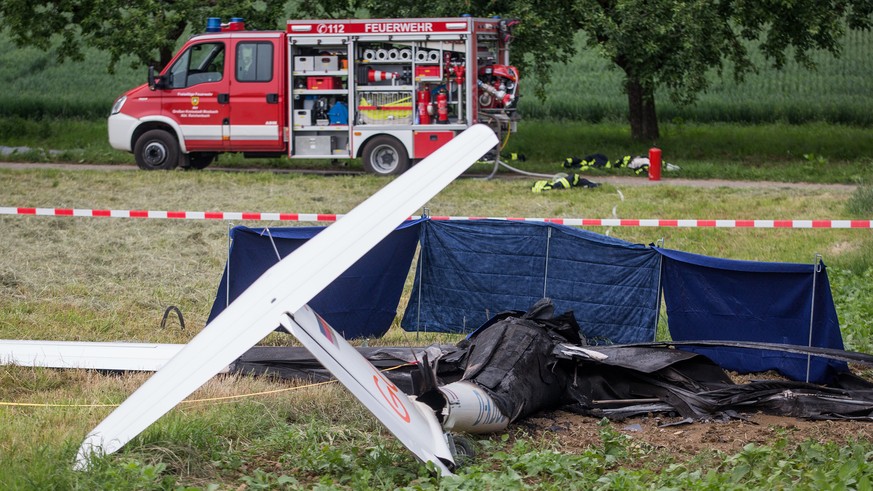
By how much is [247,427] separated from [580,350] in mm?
2210

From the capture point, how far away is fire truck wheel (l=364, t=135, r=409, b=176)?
19.3 meters

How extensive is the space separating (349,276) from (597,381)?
2601mm

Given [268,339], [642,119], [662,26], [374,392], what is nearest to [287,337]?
[268,339]

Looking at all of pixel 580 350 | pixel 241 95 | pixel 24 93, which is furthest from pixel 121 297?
pixel 24 93

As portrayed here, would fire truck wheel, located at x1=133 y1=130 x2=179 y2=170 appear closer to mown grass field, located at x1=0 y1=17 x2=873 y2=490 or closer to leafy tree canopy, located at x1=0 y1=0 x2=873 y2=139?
mown grass field, located at x1=0 y1=17 x2=873 y2=490

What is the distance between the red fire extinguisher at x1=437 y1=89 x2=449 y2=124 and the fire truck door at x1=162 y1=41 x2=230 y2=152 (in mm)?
3835

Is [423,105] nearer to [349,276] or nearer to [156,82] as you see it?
[156,82]

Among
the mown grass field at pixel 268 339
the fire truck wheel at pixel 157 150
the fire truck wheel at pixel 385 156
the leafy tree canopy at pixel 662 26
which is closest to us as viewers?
the mown grass field at pixel 268 339

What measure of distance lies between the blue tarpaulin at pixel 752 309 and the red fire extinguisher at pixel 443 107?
10.8 m

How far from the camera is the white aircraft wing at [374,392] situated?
4.70 metres

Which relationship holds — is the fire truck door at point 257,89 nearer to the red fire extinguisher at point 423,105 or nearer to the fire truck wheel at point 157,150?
the fire truck wheel at point 157,150

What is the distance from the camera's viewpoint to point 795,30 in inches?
847

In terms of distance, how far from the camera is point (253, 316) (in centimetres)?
464

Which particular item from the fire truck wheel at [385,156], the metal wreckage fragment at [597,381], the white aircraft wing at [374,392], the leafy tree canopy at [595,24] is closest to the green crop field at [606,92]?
the leafy tree canopy at [595,24]
